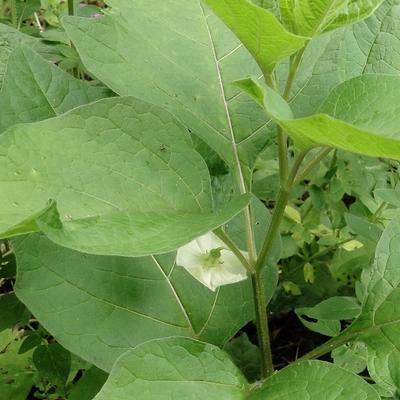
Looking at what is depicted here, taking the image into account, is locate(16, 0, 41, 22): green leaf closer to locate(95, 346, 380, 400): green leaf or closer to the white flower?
the white flower

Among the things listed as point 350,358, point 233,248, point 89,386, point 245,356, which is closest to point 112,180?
point 233,248

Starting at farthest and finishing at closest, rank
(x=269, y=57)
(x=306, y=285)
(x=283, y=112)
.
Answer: (x=306, y=285) < (x=269, y=57) < (x=283, y=112)

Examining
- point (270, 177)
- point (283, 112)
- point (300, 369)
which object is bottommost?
point (270, 177)

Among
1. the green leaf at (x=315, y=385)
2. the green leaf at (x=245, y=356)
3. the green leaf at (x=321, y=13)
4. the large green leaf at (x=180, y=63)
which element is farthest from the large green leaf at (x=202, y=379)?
the green leaf at (x=245, y=356)

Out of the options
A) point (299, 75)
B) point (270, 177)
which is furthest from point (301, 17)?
point (270, 177)

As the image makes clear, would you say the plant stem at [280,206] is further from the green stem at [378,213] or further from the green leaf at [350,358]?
the green stem at [378,213]

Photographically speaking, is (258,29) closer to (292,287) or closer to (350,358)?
(350,358)

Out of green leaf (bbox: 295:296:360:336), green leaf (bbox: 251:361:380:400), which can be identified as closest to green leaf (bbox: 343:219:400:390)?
green leaf (bbox: 251:361:380:400)

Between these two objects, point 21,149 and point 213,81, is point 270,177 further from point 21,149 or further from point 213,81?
point 21,149
